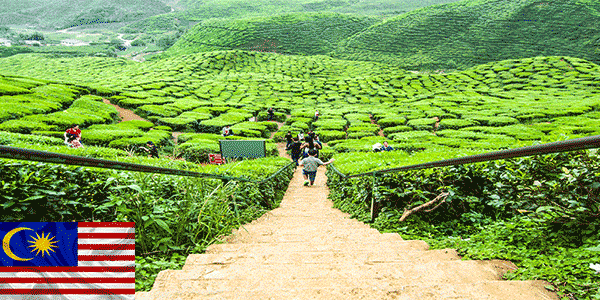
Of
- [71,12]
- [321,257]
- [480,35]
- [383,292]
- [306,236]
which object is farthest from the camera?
[71,12]

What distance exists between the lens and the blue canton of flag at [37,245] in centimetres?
142

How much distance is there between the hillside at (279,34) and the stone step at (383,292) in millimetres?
50789

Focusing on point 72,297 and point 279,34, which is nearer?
point 72,297

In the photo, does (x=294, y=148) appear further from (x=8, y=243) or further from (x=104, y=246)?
(x=8, y=243)

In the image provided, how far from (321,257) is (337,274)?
0.39m

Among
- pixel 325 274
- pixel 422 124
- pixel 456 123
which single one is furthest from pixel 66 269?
pixel 456 123

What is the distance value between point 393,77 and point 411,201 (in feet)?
108

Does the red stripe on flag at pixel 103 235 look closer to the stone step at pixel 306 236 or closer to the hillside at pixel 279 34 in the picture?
the stone step at pixel 306 236

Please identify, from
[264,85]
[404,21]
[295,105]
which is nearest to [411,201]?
[295,105]

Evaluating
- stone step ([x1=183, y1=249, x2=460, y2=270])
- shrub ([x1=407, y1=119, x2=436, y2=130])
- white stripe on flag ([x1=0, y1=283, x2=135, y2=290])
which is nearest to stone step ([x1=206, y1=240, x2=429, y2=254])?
stone step ([x1=183, y1=249, x2=460, y2=270])

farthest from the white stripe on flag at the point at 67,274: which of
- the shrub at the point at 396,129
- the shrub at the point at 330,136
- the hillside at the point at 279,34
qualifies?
the hillside at the point at 279,34

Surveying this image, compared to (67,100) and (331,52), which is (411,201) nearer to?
(67,100)

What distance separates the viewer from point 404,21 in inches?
2083

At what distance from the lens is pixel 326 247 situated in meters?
2.53
